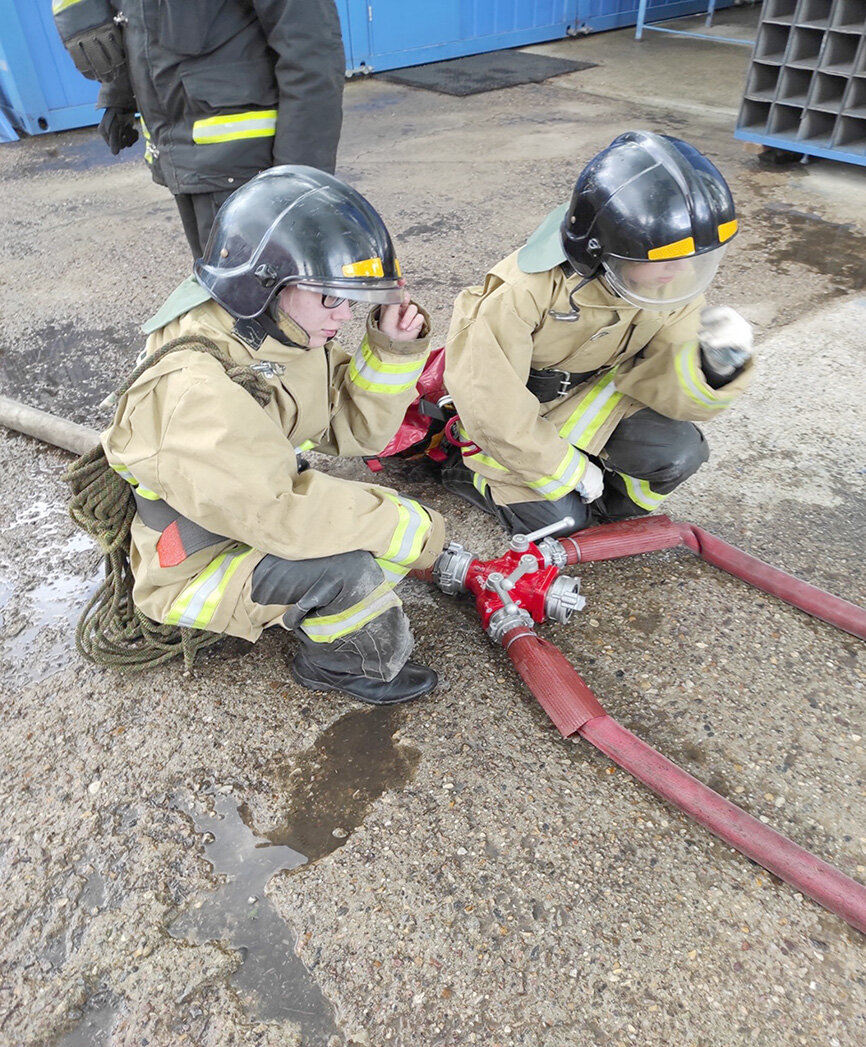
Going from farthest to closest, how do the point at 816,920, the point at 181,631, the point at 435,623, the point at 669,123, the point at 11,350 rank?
the point at 669,123 < the point at 11,350 < the point at 435,623 < the point at 181,631 < the point at 816,920

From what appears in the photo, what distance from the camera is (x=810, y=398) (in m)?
3.44

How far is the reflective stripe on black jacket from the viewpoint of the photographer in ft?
8.62

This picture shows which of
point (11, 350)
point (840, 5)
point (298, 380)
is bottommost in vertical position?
point (11, 350)

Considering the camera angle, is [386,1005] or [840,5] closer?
[386,1005]

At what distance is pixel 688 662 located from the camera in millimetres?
2334

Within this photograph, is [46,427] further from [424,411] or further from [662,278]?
[662,278]

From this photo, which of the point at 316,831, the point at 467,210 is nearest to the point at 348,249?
the point at 316,831

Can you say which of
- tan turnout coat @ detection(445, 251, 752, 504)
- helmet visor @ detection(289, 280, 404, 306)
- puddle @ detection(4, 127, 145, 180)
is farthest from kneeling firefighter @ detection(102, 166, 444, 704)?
puddle @ detection(4, 127, 145, 180)

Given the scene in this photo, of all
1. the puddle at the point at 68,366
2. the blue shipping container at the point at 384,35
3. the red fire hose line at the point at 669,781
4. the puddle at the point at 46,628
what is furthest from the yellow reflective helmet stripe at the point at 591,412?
the blue shipping container at the point at 384,35

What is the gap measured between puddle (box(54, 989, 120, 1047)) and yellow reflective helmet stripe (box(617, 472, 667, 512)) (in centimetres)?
204

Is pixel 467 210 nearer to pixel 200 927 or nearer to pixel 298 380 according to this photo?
pixel 298 380

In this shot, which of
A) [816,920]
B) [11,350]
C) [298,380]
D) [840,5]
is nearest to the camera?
[816,920]

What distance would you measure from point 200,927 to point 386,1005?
0.44 metres

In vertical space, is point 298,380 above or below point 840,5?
below
